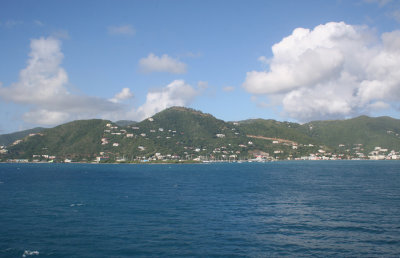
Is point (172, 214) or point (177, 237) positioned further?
point (172, 214)

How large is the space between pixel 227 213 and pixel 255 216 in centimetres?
402

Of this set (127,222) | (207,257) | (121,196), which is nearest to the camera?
(207,257)

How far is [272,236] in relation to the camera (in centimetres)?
3231

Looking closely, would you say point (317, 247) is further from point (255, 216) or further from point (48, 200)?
point (48, 200)

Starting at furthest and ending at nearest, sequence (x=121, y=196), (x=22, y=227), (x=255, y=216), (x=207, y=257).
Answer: (x=121, y=196) → (x=255, y=216) → (x=22, y=227) → (x=207, y=257)

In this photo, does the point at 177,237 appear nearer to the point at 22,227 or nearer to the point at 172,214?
the point at 172,214

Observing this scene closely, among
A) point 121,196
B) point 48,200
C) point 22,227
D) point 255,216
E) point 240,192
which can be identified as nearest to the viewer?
point 22,227

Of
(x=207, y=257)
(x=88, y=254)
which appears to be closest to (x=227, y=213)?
(x=207, y=257)

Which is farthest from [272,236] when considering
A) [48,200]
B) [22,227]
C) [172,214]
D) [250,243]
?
[48,200]

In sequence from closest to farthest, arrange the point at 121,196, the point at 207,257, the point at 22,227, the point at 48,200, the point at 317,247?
1. the point at 207,257
2. the point at 317,247
3. the point at 22,227
4. the point at 48,200
5. the point at 121,196

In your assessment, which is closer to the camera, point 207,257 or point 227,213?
point 207,257

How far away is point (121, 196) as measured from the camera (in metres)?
58.3

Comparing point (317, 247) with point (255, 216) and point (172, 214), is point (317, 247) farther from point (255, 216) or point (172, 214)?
point (172, 214)

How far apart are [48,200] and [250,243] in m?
39.8
